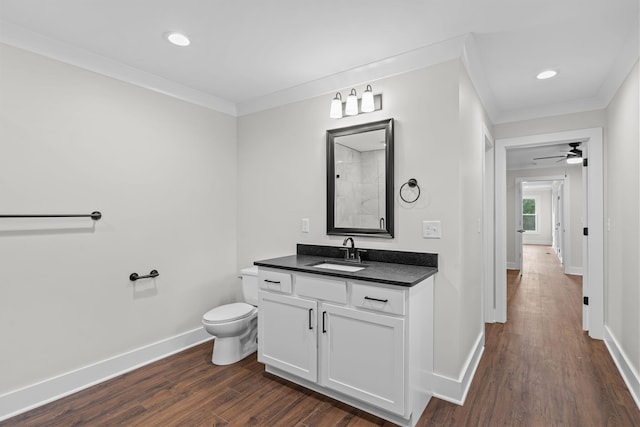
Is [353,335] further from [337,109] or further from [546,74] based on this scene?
[546,74]

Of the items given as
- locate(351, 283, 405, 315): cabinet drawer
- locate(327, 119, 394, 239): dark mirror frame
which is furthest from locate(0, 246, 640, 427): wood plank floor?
locate(327, 119, 394, 239): dark mirror frame

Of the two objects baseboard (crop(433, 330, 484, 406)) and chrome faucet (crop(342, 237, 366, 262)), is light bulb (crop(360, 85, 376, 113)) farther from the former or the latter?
baseboard (crop(433, 330, 484, 406))

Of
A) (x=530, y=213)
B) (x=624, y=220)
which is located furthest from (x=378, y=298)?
(x=530, y=213)

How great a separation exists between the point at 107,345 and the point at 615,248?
14.4 feet

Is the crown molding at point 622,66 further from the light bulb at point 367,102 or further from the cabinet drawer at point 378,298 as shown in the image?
the cabinet drawer at point 378,298

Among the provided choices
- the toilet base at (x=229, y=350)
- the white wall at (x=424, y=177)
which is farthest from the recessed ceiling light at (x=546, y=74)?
the toilet base at (x=229, y=350)

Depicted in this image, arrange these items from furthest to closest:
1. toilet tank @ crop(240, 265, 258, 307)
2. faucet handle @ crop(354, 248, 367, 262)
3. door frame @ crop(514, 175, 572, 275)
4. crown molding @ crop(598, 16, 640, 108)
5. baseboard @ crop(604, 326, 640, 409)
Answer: door frame @ crop(514, 175, 572, 275)
toilet tank @ crop(240, 265, 258, 307)
faucet handle @ crop(354, 248, 367, 262)
baseboard @ crop(604, 326, 640, 409)
crown molding @ crop(598, 16, 640, 108)

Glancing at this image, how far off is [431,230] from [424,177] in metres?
0.38

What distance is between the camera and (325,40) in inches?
85.4

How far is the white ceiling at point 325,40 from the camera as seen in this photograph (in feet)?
6.01

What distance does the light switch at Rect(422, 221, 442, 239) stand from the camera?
2.23 m

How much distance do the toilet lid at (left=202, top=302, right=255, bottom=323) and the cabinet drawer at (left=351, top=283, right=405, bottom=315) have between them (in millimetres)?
1150

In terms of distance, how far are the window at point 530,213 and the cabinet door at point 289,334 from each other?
13346 millimetres

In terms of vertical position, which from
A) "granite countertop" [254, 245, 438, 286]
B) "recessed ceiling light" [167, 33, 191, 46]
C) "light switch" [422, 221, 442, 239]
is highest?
"recessed ceiling light" [167, 33, 191, 46]
